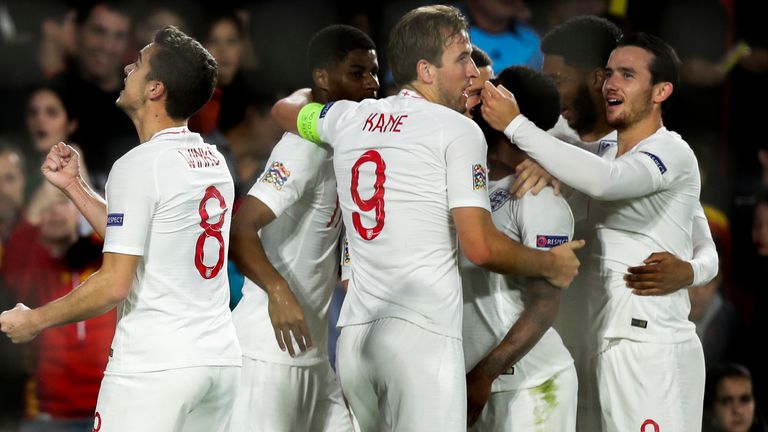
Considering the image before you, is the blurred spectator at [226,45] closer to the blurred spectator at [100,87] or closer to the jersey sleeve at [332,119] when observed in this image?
the blurred spectator at [100,87]

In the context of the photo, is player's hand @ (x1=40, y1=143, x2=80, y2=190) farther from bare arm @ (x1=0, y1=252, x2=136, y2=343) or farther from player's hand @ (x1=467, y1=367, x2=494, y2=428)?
player's hand @ (x1=467, y1=367, x2=494, y2=428)

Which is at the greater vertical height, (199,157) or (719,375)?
(199,157)

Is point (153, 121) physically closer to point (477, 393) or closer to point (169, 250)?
point (169, 250)

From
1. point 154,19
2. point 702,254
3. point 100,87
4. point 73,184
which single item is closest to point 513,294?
point 702,254

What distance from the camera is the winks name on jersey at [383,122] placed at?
2609 millimetres

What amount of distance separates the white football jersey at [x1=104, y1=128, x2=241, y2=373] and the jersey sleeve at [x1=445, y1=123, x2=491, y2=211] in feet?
1.89

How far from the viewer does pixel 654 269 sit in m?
2.94

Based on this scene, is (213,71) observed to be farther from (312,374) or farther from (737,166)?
(737,166)

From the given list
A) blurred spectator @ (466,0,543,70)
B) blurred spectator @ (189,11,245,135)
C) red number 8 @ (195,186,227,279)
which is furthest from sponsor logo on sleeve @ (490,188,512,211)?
blurred spectator @ (189,11,245,135)

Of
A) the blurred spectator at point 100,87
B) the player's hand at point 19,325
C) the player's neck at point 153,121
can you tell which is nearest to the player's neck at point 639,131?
the player's neck at point 153,121

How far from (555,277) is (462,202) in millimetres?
373

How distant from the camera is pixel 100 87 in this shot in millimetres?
3936

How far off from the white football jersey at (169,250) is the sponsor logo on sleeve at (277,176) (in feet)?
1.12

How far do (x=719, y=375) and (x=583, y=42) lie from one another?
156cm
